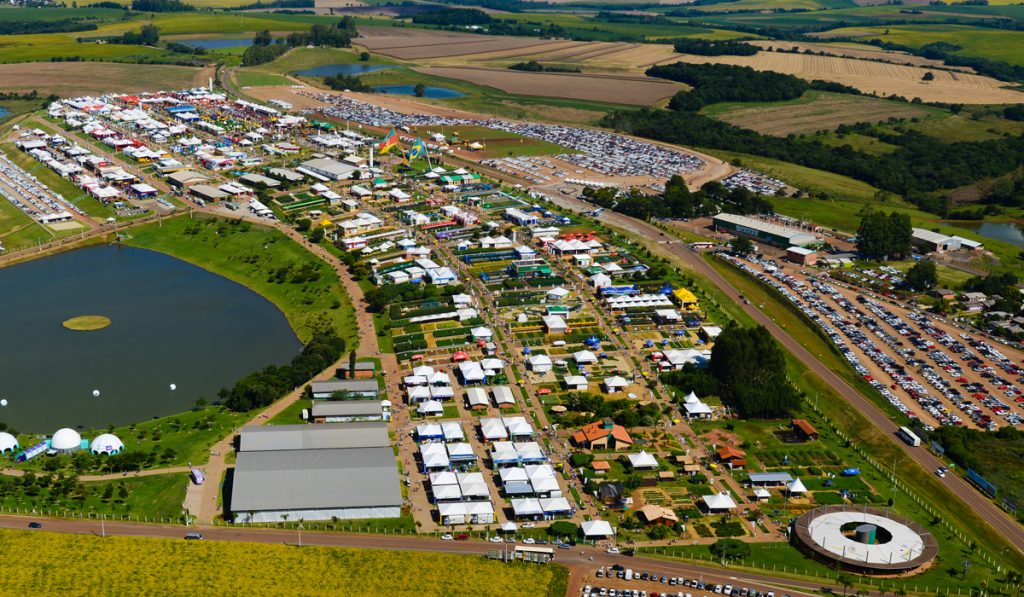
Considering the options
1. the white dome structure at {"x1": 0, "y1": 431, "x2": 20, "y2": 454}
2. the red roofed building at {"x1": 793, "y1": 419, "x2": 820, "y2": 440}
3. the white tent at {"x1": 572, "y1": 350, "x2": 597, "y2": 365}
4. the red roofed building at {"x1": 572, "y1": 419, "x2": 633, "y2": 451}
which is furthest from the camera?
the white tent at {"x1": 572, "y1": 350, "x2": 597, "y2": 365}

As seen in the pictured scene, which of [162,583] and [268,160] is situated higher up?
[268,160]

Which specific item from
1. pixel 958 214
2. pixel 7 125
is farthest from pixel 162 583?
pixel 7 125

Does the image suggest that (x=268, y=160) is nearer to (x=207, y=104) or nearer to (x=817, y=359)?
(x=207, y=104)

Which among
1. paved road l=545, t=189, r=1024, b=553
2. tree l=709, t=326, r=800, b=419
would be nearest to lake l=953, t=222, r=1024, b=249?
paved road l=545, t=189, r=1024, b=553

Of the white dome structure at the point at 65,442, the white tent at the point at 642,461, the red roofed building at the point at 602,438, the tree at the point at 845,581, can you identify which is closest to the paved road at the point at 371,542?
the tree at the point at 845,581

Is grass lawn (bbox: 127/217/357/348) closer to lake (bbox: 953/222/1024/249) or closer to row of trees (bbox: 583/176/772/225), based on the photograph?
row of trees (bbox: 583/176/772/225)

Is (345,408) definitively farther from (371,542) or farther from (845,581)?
(845,581)
